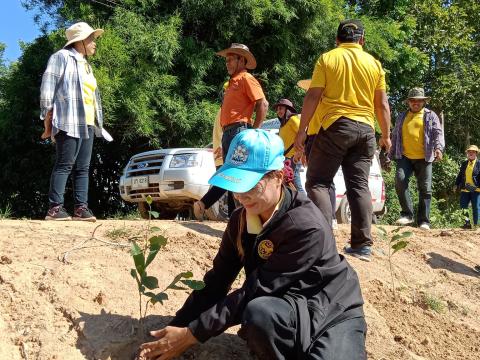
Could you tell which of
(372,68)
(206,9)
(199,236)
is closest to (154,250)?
(199,236)

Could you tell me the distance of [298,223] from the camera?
2.61 m

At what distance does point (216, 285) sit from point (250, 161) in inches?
29.3

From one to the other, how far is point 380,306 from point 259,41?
10.1 metres

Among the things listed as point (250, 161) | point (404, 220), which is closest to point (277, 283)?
point (250, 161)

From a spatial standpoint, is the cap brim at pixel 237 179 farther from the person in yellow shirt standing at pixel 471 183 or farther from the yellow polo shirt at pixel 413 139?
the person in yellow shirt standing at pixel 471 183

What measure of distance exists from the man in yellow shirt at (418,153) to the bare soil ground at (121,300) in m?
2.31

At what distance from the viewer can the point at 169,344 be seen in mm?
2695

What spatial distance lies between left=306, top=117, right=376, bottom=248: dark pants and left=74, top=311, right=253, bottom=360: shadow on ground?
5.47 ft

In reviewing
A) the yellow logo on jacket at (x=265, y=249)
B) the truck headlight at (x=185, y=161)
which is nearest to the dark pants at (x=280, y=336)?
the yellow logo on jacket at (x=265, y=249)

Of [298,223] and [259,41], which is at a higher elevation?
[259,41]

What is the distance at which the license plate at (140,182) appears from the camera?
8070 mm

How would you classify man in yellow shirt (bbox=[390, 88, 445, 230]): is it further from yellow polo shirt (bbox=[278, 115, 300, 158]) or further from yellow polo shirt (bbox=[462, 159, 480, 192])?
yellow polo shirt (bbox=[462, 159, 480, 192])

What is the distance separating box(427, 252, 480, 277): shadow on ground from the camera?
5477 millimetres

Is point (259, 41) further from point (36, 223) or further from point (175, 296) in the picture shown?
point (175, 296)
